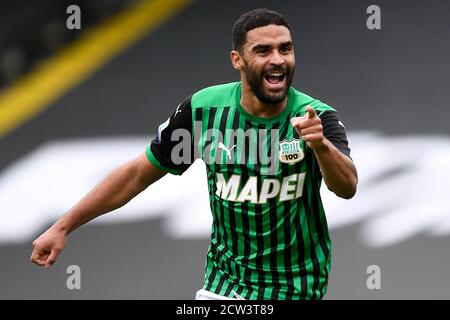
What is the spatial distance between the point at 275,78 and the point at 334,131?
32cm

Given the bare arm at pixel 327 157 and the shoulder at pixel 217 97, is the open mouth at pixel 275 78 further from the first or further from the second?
the bare arm at pixel 327 157

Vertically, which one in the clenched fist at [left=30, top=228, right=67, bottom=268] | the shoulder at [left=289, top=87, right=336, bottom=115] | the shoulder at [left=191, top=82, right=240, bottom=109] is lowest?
the clenched fist at [left=30, top=228, right=67, bottom=268]

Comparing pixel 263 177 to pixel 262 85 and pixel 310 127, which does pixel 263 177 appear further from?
pixel 310 127

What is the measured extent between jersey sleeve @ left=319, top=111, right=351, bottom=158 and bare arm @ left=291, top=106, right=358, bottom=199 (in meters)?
0.13

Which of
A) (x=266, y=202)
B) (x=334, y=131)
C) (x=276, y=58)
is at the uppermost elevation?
(x=276, y=58)

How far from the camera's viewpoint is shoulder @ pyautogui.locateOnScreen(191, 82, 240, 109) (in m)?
4.53

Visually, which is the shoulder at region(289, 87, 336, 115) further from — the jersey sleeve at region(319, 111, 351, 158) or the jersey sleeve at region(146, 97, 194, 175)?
the jersey sleeve at region(146, 97, 194, 175)

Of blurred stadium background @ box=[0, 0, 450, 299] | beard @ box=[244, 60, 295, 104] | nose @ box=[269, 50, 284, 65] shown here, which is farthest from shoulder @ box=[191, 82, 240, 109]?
blurred stadium background @ box=[0, 0, 450, 299]

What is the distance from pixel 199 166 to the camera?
7.25 metres

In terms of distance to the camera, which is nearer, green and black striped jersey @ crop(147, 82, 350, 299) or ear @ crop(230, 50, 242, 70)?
green and black striped jersey @ crop(147, 82, 350, 299)

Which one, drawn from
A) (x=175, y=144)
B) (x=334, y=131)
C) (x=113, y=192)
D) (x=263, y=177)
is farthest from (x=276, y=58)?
(x=113, y=192)

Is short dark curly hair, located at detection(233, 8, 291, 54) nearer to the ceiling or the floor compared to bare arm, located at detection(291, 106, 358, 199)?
nearer to the ceiling

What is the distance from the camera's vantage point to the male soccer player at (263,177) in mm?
4312

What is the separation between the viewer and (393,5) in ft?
23.6
